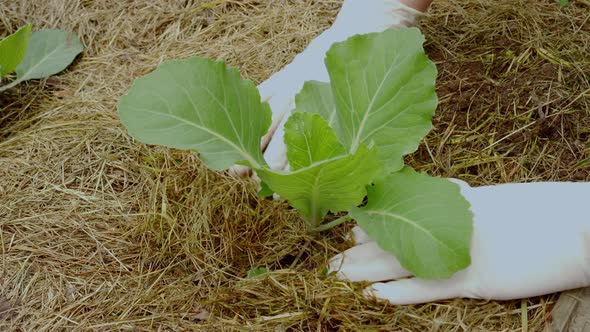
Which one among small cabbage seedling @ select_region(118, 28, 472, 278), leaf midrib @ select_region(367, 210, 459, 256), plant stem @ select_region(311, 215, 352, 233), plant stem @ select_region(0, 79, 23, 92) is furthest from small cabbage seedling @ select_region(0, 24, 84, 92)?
leaf midrib @ select_region(367, 210, 459, 256)

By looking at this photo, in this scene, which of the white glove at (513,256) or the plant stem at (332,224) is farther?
the plant stem at (332,224)

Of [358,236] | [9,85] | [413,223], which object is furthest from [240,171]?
[9,85]

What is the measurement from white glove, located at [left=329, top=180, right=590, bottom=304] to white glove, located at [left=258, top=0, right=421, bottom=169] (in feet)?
1.26

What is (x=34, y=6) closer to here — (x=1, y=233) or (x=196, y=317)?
(x=1, y=233)

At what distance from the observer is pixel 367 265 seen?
125 cm

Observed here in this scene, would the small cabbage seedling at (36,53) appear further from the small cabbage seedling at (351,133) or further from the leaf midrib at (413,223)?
the leaf midrib at (413,223)

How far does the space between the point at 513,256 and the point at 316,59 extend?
29.0 inches

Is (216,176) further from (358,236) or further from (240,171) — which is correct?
(358,236)

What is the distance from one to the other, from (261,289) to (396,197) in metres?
0.35

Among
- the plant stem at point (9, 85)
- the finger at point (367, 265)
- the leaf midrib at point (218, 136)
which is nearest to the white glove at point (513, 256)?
the finger at point (367, 265)

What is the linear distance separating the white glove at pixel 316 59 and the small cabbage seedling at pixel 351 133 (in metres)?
0.17

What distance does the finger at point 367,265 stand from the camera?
48.8 inches

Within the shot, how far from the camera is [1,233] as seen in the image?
1.39 metres

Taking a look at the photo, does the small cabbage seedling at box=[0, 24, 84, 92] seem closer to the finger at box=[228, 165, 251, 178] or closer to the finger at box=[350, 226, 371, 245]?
the finger at box=[228, 165, 251, 178]
